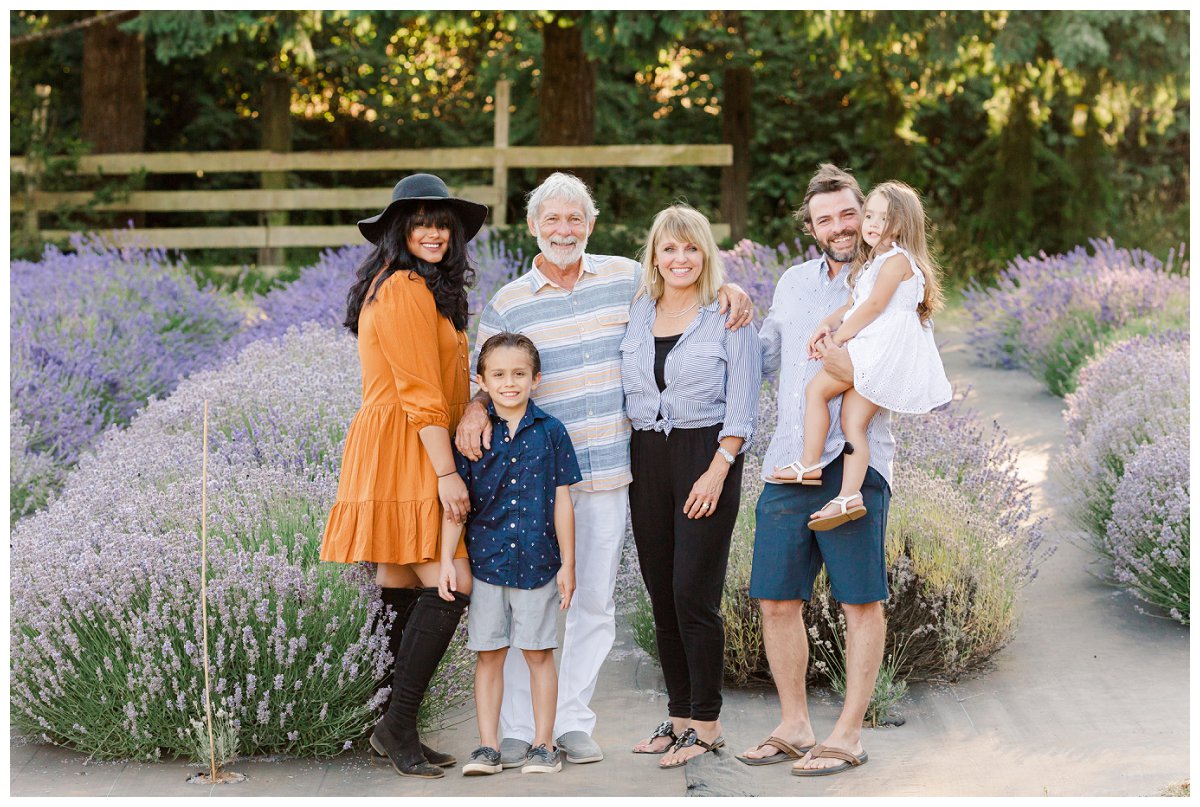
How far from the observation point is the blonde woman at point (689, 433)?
3.85m

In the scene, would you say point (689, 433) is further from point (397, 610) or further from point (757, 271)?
point (757, 271)

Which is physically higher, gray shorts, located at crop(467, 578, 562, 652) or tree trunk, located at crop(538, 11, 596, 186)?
tree trunk, located at crop(538, 11, 596, 186)

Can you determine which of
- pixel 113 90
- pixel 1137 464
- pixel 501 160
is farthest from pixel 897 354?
pixel 113 90

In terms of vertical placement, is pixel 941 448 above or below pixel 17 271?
below

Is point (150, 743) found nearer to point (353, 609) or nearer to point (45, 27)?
point (353, 609)

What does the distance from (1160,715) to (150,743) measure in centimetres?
316

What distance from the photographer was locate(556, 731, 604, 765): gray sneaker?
3.96 meters

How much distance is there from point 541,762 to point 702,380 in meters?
1.19

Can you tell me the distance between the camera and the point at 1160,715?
436 centimetres

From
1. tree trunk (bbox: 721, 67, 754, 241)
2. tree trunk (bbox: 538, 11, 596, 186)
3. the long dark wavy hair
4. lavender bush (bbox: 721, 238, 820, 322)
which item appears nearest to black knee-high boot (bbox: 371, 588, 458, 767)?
the long dark wavy hair

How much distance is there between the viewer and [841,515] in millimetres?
3695

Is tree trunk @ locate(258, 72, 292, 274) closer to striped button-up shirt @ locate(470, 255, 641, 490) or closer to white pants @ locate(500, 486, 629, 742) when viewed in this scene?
striped button-up shirt @ locate(470, 255, 641, 490)

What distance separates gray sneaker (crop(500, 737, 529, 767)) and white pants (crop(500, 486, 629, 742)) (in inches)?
1.4
